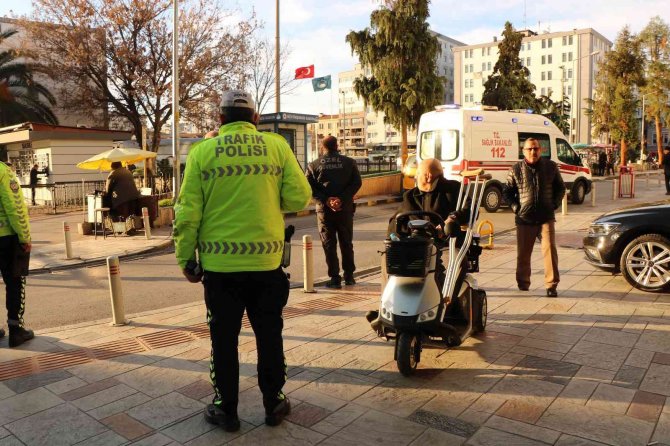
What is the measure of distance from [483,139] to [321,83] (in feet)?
28.1

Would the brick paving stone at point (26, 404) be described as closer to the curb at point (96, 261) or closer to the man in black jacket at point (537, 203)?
the man in black jacket at point (537, 203)

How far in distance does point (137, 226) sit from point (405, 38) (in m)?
15.6

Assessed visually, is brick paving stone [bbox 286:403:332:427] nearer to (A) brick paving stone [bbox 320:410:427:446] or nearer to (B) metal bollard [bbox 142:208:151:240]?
(A) brick paving stone [bbox 320:410:427:446]

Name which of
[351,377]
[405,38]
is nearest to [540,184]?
[351,377]

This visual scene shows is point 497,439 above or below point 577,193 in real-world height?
below

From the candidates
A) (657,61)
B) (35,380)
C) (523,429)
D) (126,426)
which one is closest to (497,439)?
(523,429)

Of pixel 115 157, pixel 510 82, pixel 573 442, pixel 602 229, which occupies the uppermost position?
pixel 510 82

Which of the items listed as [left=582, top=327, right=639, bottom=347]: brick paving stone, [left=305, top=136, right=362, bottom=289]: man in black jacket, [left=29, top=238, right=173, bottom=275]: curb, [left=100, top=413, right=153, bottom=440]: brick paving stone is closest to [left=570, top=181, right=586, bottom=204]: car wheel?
[left=29, top=238, right=173, bottom=275]: curb

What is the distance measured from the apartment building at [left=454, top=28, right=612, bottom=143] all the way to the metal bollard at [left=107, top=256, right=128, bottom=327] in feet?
296

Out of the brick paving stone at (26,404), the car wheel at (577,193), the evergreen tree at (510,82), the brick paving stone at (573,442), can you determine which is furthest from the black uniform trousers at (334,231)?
the evergreen tree at (510,82)

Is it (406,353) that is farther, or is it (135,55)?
(135,55)

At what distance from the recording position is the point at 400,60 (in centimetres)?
2477

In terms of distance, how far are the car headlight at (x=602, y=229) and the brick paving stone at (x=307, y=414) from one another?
494 cm

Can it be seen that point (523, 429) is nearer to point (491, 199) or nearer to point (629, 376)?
point (629, 376)
